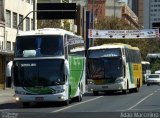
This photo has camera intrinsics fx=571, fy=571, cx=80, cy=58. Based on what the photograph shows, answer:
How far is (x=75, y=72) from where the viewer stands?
32250mm

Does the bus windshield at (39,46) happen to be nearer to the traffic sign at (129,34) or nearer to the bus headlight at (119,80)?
the bus headlight at (119,80)

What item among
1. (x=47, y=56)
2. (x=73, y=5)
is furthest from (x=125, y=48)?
(x=73, y=5)

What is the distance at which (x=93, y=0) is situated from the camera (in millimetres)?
134000

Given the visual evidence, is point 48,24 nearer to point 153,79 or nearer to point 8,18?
point 153,79

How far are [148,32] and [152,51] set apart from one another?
A: 183 feet

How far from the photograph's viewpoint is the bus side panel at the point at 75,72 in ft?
101

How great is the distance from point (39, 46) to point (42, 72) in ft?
4.36

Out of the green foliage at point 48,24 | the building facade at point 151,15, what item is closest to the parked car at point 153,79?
the building facade at point 151,15

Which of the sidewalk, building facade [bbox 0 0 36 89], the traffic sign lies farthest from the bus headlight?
the traffic sign

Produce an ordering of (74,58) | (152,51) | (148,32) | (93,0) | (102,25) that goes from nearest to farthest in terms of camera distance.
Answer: (74,58)
(148,32)
(102,25)
(152,51)
(93,0)

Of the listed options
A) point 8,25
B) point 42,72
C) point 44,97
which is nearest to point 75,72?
point 42,72

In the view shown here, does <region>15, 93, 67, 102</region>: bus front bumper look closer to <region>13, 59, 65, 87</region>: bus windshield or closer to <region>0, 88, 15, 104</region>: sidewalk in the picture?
<region>13, 59, 65, 87</region>: bus windshield

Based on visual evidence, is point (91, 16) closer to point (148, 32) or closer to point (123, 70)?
point (148, 32)

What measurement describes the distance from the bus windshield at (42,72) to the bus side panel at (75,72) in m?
1.69
